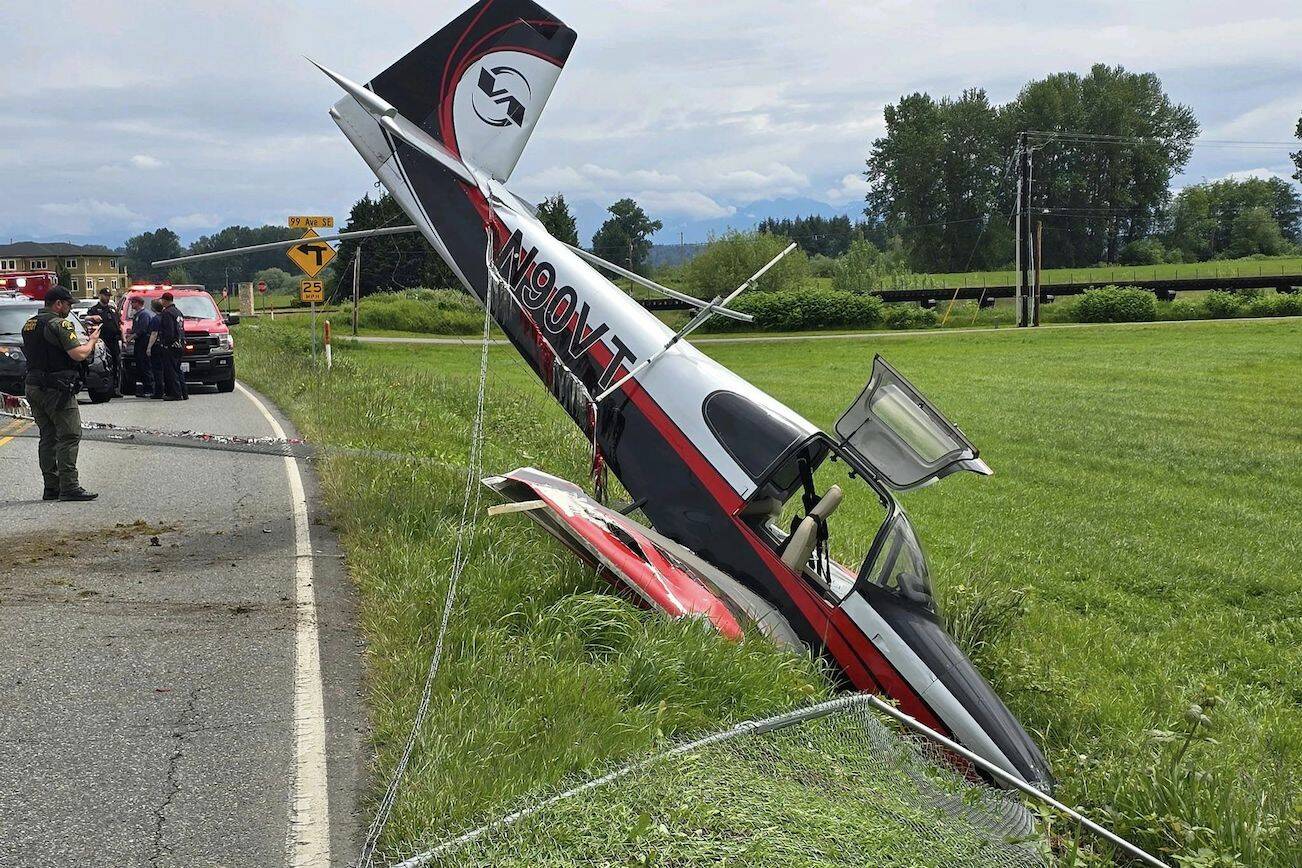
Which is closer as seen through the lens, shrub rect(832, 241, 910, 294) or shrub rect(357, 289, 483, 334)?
shrub rect(357, 289, 483, 334)

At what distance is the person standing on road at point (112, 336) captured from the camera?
21.2 m

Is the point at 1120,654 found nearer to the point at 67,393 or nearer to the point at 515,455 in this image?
the point at 515,455

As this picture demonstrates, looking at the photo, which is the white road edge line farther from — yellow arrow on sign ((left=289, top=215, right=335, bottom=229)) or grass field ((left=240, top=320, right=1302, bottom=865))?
yellow arrow on sign ((left=289, top=215, right=335, bottom=229))

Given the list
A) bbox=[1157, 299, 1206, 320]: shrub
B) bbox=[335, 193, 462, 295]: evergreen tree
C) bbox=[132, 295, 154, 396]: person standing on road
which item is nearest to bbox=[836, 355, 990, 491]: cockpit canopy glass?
bbox=[132, 295, 154, 396]: person standing on road

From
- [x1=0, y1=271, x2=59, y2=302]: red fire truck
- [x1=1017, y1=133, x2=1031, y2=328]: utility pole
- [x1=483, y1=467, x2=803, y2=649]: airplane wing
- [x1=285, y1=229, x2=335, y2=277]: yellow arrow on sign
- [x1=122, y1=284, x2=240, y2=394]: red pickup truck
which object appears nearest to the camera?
[x1=483, y1=467, x2=803, y2=649]: airplane wing

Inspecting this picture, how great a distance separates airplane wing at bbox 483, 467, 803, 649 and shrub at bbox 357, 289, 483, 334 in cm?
4490

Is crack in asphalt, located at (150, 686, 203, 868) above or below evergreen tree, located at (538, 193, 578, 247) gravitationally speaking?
below

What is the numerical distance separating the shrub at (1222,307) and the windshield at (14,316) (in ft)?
166

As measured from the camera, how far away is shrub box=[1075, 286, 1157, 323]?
54344 millimetres

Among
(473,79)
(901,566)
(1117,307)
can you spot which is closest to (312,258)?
(473,79)

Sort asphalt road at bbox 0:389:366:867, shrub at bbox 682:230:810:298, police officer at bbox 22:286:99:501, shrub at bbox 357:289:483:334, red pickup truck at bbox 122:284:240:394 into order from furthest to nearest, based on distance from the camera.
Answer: shrub at bbox 682:230:810:298
shrub at bbox 357:289:483:334
red pickup truck at bbox 122:284:240:394
police officer at bbox 22:286:99:501
asphalt road at bbox 0:389:366:867

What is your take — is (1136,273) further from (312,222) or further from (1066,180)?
(312,222)

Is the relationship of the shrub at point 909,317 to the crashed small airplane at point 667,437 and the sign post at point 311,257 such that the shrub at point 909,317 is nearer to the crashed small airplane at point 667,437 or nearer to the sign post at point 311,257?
the sign post at point 311,257

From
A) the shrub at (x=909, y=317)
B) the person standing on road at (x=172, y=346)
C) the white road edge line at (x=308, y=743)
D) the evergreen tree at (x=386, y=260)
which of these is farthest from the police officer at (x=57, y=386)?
the shrub at (x=909, y=317)
